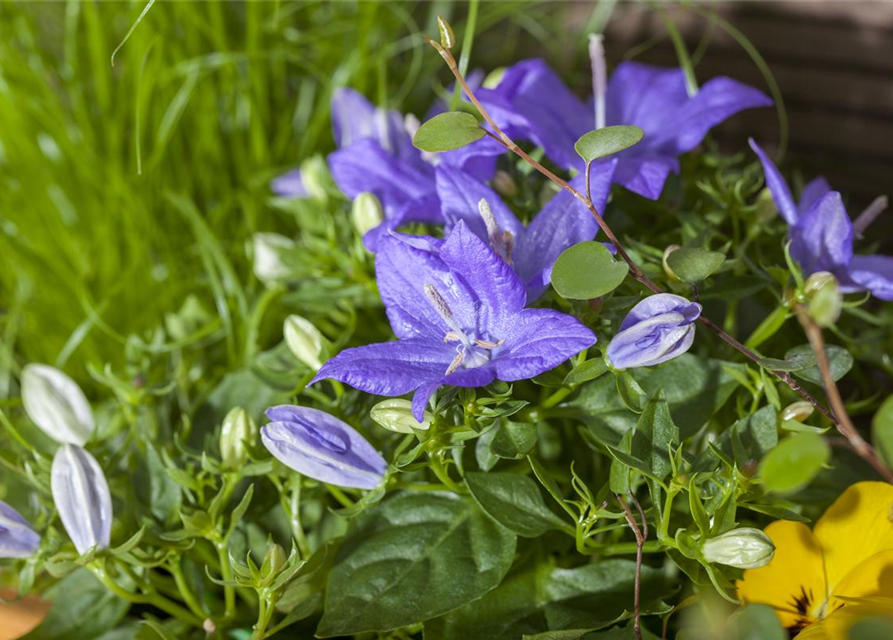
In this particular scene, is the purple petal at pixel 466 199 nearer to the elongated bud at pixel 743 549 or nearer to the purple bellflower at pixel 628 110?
the purple bellflower at pixel 628 110

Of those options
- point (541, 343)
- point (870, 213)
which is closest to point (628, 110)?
point (870, 213)

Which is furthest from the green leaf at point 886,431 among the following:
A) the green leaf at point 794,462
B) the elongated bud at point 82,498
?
the elongated bud at point 82,498

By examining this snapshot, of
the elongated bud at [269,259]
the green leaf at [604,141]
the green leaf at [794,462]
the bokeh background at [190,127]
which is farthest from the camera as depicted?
the bokeh background at [190,127]

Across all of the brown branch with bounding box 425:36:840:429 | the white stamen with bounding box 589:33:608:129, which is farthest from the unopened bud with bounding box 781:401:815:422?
the white stamen with bounding box 589:33:608:129

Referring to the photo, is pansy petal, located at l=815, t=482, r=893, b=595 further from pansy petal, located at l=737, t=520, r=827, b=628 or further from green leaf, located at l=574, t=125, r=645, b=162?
green leaf, located at l=574, t=125, r=645, b=162

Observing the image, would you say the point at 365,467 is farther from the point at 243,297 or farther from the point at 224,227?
the point at 224,227

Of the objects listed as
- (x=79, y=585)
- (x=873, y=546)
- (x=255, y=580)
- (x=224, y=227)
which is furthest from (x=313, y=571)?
(x=224, y=227)
